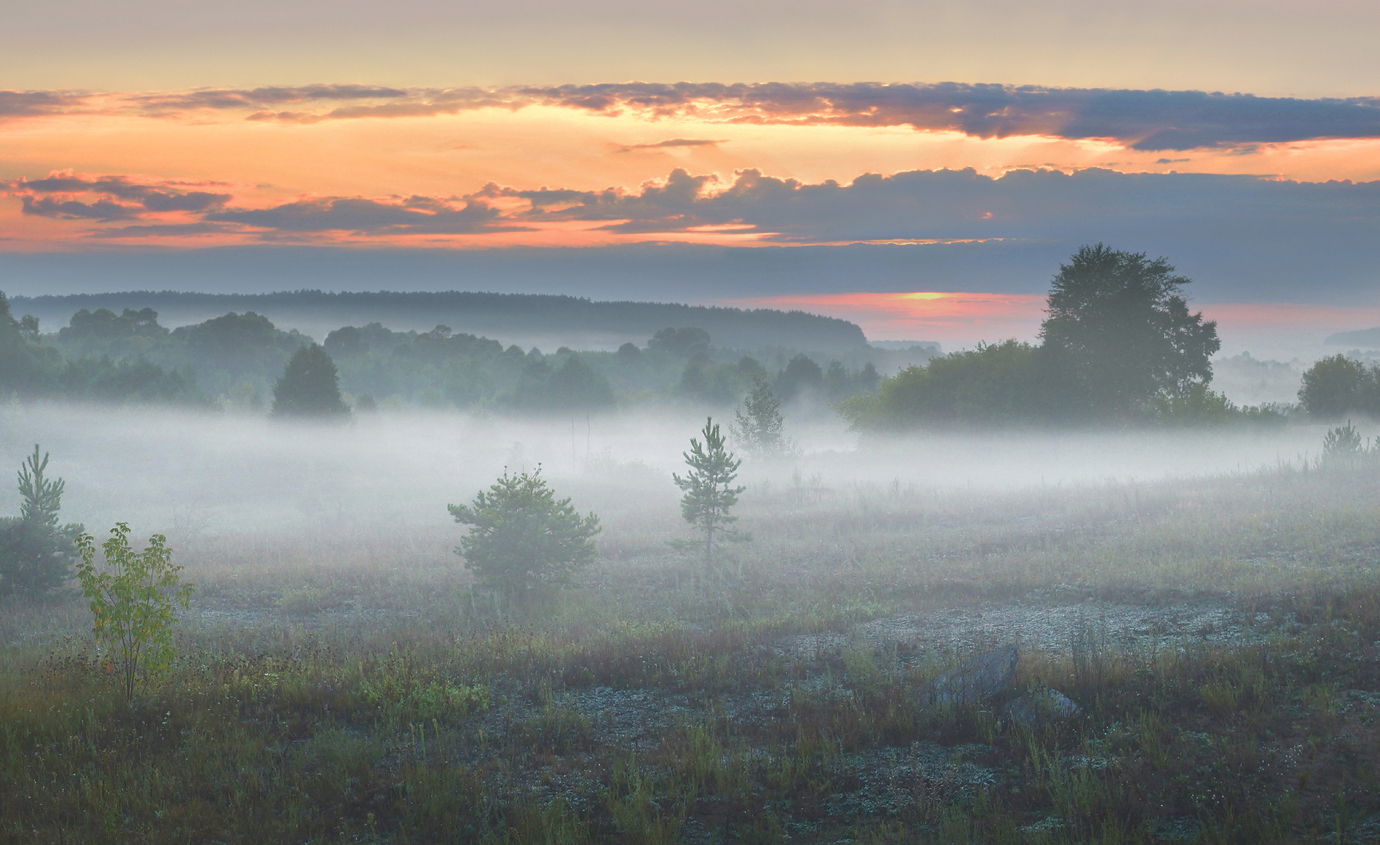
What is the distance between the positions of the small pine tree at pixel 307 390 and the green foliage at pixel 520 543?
3432cm

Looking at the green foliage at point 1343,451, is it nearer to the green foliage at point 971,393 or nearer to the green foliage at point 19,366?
the green foliage at point 971,393

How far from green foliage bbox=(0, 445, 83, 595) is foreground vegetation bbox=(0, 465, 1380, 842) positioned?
95cm

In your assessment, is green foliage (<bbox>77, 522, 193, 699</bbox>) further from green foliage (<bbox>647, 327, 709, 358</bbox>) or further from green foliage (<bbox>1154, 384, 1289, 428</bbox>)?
green foliage (<bbox>647, 327, 709, 358</bbox>)

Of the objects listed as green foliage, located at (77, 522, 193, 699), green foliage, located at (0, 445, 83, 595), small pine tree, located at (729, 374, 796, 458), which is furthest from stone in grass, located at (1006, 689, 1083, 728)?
small pine tree, located at (729, 374, 796, 458)

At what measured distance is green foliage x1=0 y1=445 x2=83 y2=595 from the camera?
58.6 feet

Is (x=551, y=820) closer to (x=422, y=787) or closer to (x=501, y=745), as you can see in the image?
(x=422, y=787)

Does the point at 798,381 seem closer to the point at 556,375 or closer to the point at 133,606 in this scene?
the point at 556,375

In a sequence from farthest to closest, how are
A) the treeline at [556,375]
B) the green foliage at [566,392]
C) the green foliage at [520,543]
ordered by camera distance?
the treeline at [556,375]
the green foliage at [566,392]
the green foliage at [520,543]

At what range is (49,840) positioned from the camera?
6895 millimetres

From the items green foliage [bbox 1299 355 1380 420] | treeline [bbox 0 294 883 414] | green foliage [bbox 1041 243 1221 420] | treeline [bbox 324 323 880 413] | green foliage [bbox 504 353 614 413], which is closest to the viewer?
green foliage [bbox 1041 243 1221 420]

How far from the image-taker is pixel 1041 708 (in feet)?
30.2

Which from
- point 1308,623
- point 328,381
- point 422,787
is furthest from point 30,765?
point 328,381

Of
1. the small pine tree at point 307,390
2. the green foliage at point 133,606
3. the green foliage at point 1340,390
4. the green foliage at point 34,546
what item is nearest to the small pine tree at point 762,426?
the small pine tree at point 307,390

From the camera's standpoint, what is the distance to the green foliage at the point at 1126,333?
44.2m
